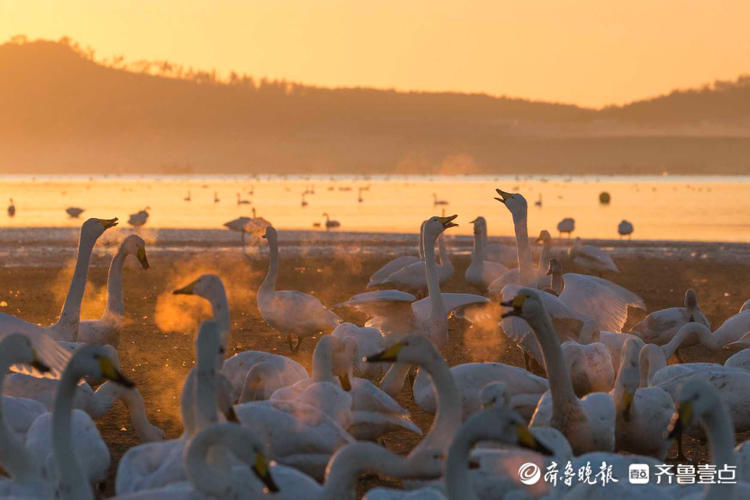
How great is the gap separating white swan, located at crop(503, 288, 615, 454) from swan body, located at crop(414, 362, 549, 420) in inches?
36.3

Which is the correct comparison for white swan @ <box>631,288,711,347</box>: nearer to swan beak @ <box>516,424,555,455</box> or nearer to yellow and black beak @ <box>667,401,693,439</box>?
yellow and black beak @ <box>667,401,693,439</box>

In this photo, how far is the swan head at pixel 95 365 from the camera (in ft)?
18.8

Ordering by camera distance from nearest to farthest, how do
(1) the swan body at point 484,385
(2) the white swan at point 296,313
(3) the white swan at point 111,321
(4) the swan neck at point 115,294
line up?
(1) the swan body at point 484,385, (3) the white swan at point 111,321, (4) the swan neck at point 115,294, (2) the white swan at point 296,313

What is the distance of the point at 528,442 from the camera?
17.1 ft

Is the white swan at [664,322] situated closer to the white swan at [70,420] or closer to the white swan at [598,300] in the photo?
the white swan at [598,300]

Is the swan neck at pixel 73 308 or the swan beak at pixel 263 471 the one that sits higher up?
the swan neck at pixel 73 308

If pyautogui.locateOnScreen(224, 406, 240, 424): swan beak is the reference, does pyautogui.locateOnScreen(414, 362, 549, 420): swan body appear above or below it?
below

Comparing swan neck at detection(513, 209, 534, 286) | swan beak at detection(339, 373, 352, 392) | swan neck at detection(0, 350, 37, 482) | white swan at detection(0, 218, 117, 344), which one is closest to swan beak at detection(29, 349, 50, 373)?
swan neck at detection(0, 350, 37, 482)

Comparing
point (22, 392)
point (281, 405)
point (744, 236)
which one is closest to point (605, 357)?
point (281, 405)

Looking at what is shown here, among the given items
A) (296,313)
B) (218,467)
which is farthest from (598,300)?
(218,467)

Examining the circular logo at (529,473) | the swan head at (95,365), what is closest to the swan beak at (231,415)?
the swan head at (95,365)

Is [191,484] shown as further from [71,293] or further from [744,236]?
[744,236]

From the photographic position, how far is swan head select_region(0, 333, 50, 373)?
6.32 meters

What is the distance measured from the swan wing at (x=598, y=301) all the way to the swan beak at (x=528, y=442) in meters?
7.30
